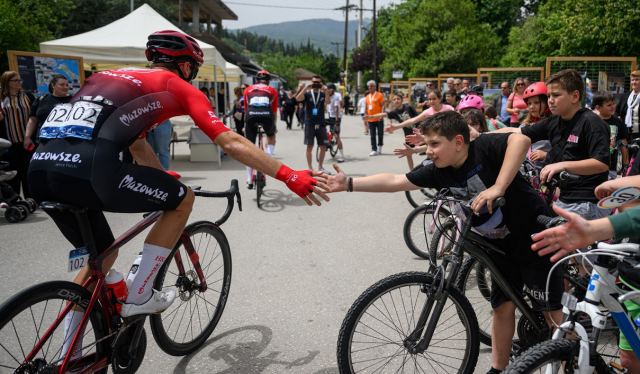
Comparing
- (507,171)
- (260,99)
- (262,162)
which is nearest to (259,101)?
(260,99)

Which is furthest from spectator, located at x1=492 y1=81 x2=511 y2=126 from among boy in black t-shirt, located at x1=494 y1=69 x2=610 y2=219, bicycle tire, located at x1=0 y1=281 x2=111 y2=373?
bicycle tire, located at x1=0 y1=281 x2=111 y2=373

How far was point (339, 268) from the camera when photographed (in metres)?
5.42

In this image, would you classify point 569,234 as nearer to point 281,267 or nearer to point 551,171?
point 551,171

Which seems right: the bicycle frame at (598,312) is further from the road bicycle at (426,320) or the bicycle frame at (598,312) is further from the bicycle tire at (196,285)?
the bicycle tire at (196,285)

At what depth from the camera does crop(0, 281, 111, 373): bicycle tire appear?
2.36m

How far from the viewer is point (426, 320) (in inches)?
110

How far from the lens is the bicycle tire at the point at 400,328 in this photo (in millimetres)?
2730

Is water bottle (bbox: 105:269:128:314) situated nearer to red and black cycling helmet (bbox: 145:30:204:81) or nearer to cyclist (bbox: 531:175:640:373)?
red and black cycling helmet (bbox: 145:30:204:81)

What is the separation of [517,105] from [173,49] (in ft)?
28.5

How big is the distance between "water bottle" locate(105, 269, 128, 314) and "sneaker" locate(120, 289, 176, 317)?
0.05m

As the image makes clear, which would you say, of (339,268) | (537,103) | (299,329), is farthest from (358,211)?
(299,329)

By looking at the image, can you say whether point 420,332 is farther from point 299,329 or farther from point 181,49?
point 181,49

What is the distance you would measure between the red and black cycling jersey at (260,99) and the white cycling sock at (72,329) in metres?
6.54

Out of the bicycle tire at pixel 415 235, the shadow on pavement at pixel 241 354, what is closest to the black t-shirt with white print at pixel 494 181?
the shadow on pavement at pixel 241 354
